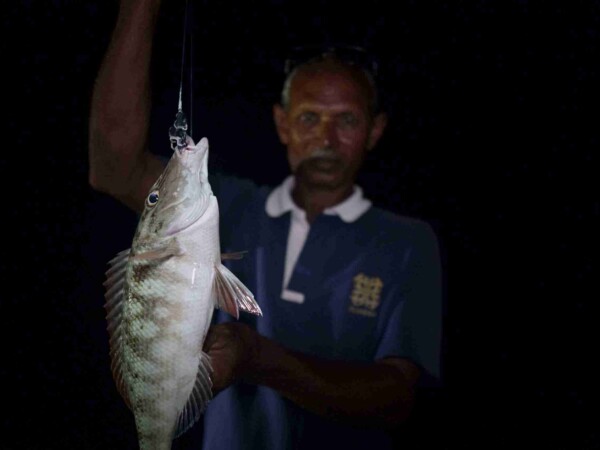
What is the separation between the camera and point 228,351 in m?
1.77

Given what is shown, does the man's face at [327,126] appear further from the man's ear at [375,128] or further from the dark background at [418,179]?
the dark background at [418,179]

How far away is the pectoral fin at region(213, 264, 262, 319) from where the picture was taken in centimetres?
160

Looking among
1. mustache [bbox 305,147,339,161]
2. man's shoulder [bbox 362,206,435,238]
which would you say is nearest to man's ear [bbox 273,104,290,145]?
mustache [bbox 305,147,339,161]

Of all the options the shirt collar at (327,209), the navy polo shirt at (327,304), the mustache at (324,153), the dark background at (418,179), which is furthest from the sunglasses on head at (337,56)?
the dark background at (418,179)

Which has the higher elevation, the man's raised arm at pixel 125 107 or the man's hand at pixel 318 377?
the man's raised arm at pixel 125 107

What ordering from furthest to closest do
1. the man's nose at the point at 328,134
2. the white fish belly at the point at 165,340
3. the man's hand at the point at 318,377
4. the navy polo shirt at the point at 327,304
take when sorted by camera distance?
the man's nose at the point at 328,134
the navy polo shirt at the point at 327,304
the man's hand at the point at 318,377
the white fish belly at the point at 165,340

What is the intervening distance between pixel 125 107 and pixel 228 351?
3.20 feet

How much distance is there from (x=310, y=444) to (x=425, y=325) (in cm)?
81

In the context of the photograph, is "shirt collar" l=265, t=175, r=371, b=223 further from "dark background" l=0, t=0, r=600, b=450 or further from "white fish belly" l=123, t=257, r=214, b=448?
"dark background" l=0, t=0, r=600, b=450

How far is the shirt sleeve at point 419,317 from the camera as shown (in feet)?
8.29

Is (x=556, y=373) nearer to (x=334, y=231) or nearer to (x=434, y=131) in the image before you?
(x=434, y=131)

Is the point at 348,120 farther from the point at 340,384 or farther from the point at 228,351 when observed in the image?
the point at 228,351

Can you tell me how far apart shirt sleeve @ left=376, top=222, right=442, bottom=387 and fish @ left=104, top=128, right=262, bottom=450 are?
3.75 feet

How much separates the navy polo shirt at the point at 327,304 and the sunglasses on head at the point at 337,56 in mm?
862
